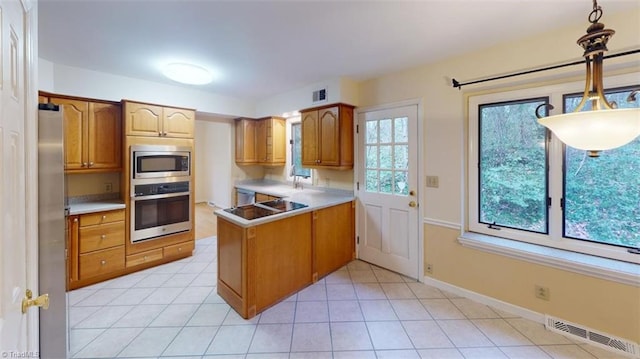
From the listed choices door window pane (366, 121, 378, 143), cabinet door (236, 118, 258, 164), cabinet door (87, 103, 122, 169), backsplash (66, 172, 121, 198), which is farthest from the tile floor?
cabinet door (236, 118, 258, 164)

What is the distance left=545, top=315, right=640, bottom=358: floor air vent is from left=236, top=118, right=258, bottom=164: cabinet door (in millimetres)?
4312

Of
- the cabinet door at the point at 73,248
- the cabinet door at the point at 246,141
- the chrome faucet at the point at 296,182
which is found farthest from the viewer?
the cabinet door at the point at 246,141

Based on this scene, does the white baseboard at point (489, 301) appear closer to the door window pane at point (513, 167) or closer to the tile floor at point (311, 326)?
the tile floor at point (311, 326)

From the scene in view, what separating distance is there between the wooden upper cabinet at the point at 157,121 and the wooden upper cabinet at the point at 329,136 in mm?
1602

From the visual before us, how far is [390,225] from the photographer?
3.20 meters

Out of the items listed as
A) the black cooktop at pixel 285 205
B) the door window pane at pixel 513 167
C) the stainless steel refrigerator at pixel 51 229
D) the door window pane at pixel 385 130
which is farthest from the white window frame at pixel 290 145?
the stainless steel refrigerator at pixel 51 229

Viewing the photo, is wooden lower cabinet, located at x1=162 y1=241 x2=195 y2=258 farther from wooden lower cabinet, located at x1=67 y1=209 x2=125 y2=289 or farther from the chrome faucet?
the chrome faucet

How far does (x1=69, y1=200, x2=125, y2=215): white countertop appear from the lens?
2727 millimetres

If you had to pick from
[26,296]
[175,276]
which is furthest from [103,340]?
[26,296]

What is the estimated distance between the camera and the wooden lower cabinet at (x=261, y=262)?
226 centimetres

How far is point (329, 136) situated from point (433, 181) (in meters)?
1.36

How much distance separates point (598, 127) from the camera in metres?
0.96

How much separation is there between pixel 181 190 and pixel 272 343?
7.85 ft

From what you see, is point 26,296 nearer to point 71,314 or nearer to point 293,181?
point 71,314
